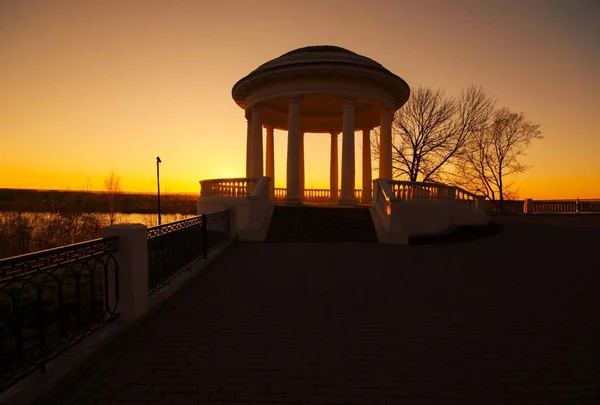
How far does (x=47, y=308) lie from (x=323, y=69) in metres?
15.9

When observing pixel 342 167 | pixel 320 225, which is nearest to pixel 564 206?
pixel 342 167

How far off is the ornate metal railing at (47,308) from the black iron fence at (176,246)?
1002 mm

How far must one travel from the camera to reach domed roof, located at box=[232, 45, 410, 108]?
17375mm

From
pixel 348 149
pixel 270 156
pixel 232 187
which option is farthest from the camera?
pixel 270 156

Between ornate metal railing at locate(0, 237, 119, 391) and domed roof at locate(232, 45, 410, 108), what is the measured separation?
1507 cm

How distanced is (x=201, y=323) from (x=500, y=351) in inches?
165

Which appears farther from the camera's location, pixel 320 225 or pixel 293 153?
pixel 293 153

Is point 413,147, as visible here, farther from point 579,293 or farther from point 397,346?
point 397,346

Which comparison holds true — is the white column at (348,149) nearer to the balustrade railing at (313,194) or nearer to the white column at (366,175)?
the white column at (366,175)

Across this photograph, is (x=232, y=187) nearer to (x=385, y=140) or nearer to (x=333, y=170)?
(x=385, y=140)

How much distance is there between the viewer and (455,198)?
17.6 meters

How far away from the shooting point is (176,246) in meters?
7.38

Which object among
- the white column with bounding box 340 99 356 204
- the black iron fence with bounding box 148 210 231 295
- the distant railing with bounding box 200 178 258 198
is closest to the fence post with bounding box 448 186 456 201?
the white column with bounding box 340 99 356 204

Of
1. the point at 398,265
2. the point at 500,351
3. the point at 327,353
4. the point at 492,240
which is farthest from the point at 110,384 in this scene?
the point at 492,240
